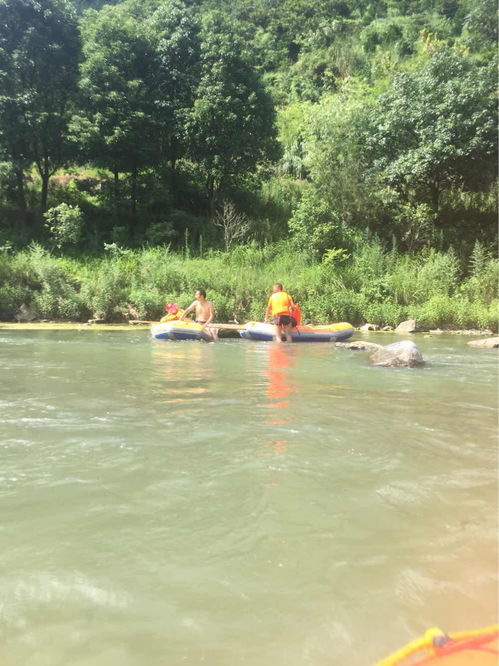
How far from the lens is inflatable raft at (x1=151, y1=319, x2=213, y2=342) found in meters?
11.8

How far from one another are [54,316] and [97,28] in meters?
13.0

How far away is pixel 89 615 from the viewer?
1.83 m

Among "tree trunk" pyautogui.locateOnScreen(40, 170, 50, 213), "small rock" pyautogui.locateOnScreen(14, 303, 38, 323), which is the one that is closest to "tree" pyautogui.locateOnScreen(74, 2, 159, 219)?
"tree trunk" pyautogui.locateOnScreen(40, 170, 50, 213)

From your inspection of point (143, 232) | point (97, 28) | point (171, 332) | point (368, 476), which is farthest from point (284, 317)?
point (97, 28)

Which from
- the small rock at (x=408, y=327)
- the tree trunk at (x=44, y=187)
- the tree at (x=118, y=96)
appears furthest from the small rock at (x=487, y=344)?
the tree trunk at (x=44, y=187)

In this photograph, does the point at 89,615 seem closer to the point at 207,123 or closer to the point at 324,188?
the point at 324,188

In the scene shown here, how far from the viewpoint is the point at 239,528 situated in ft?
8.15

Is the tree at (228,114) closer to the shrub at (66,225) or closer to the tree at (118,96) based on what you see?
the tree at (118,96)

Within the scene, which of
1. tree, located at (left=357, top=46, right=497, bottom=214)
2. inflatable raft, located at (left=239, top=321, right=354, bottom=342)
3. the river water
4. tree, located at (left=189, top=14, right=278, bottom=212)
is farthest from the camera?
tree, located at (left=189, top=14, right=278, bottom=212)

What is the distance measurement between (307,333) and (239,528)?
32.3 feet

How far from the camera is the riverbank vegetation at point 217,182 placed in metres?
17.0

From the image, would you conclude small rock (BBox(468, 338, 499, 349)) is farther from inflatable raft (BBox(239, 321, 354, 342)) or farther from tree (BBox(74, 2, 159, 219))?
tree (BBox(74, 2, 159, 219))

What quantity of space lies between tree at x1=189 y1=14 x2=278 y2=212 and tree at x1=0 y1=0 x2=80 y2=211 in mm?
5309

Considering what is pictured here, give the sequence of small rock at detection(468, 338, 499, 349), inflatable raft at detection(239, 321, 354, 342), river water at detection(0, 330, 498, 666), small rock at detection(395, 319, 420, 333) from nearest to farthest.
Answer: river water at detection(0, 330, 498, 666)
small rock at detection(468, 338, 499, 349)
inflatable raft at detection(239, 321, 354, 342)
small rock at detection(395, 319, 420, 333)
